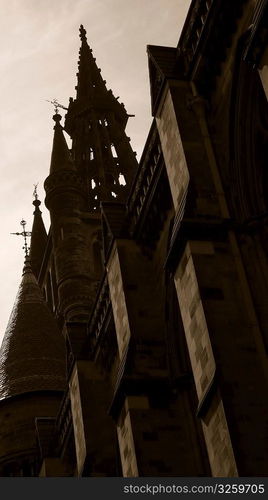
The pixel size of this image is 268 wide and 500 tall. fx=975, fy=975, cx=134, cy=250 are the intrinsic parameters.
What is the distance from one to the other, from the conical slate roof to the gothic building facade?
10.6 feet

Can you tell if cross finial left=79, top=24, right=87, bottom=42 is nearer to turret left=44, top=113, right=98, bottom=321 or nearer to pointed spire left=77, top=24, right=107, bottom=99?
pointed spire left=77, top=24, right=107, bottom=99

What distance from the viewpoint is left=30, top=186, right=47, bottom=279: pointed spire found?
154 ft

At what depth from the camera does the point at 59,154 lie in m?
39.2

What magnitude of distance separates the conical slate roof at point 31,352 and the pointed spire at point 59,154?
355 inches

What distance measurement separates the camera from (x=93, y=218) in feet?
128

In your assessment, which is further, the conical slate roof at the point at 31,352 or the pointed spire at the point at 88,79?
the pointed spire at the point at 88,79

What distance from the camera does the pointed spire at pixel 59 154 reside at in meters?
38.5

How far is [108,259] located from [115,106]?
29.0 meters

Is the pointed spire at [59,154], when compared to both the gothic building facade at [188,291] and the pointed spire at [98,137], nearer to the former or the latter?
the pointed spire at [98,137]

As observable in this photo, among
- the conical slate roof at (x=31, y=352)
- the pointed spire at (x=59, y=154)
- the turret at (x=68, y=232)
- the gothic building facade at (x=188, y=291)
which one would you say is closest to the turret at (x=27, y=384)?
the conical slate roof at (x=31, y=352)

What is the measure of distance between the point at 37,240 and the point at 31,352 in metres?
22.2

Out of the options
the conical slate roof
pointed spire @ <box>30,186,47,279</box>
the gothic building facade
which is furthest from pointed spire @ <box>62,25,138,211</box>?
the gothic building facade

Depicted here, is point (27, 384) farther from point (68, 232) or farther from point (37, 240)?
point (37, 240)

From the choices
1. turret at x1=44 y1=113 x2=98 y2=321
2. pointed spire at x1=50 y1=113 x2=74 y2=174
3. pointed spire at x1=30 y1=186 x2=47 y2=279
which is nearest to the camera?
turret at x1=44 y1=113 x2=98 y2=321
